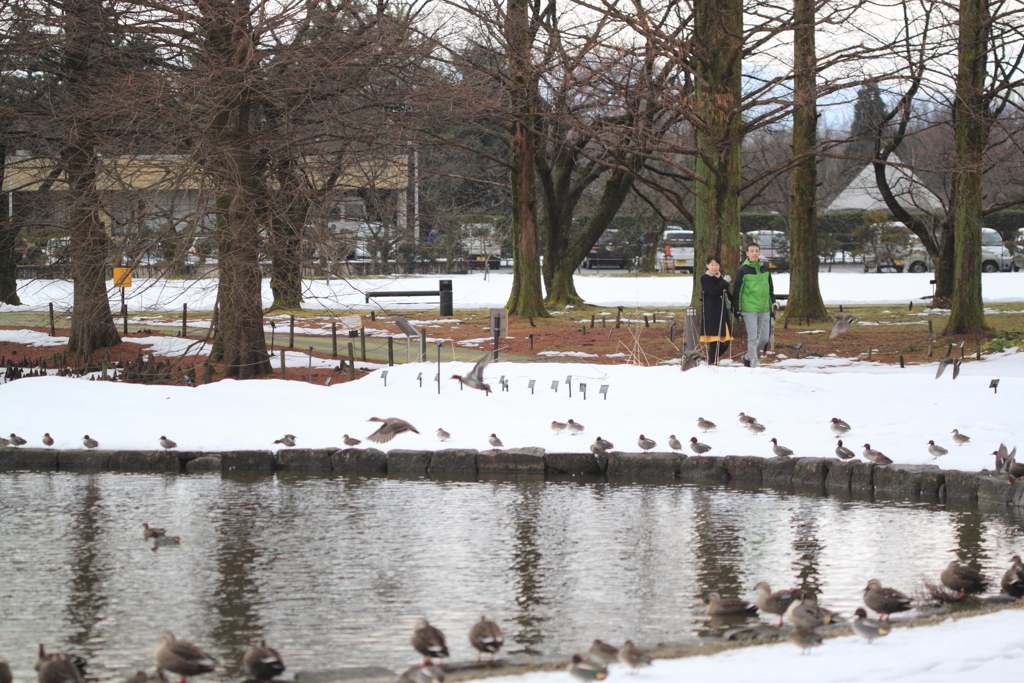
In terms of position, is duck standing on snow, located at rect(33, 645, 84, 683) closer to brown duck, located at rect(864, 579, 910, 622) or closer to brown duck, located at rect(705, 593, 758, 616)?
brown duck, located at rect(705, 593, 758, 616)

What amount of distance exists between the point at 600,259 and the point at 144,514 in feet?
142

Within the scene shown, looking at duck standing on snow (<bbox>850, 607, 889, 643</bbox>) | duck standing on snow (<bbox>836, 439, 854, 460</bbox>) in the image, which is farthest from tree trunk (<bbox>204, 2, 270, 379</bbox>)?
duck standing on snow (<bbox>850, 607, 889, 643</bbox>)

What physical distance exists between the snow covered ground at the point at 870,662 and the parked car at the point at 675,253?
4431 cm

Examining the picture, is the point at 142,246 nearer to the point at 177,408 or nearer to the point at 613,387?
the point at 177,408

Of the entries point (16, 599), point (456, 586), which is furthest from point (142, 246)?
point (456, 586)

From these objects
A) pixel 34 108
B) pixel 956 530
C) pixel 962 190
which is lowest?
pixel 956 530

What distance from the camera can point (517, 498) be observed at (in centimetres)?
988

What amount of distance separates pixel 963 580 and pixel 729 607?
1500 millimetres

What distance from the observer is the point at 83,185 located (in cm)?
1652

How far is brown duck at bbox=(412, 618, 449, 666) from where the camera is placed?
538 centimetres

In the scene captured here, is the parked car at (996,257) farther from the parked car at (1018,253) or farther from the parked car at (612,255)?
the parked car at (612,255)

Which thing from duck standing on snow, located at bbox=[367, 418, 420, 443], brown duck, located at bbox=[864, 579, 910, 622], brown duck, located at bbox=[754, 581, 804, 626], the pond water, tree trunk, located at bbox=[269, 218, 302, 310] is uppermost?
tree trunk, located at bbox=[269, 218, 302, 310]

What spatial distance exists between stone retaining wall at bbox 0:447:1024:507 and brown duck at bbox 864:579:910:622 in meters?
3.99

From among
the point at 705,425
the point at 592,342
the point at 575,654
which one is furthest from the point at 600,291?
the point at 575,654
